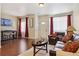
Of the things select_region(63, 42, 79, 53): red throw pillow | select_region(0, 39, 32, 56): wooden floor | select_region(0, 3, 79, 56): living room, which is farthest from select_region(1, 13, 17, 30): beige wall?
select_region(63, 42, 79, 53): red throw pillow

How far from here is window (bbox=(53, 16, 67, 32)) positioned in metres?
2.58

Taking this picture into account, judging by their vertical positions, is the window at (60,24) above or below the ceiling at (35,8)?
below

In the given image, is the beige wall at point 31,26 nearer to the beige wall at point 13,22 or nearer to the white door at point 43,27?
the white door at point 43,27

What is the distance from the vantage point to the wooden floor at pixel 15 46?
2.52 metres

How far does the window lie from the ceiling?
15cm

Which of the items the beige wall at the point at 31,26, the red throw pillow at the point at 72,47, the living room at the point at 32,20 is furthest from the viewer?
the beige wall at the point at 31,26

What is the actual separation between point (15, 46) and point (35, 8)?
82 centimetres

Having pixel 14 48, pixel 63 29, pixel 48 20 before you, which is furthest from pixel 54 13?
pixel 14 48

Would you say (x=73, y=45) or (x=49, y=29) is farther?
(x=49, y=29)

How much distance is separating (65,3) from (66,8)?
0.31ft

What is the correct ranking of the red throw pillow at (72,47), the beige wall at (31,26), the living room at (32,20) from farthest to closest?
1. the beige wall at (31,26)
2. the living room at (32,20)
3. the red throw pillow at (72,47)

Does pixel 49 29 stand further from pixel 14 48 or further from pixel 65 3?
pixel 14 48

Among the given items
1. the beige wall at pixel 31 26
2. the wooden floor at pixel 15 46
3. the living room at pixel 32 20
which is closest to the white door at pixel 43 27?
the living room at pixel 32 20

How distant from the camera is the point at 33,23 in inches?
104
